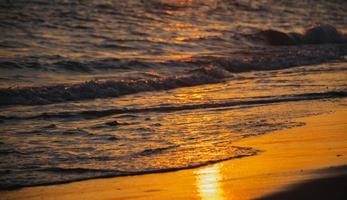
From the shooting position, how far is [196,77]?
11.6 m

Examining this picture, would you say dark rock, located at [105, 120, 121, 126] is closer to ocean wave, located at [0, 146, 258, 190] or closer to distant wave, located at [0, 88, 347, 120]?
distant wave, located at [0, 88, 347, 120]

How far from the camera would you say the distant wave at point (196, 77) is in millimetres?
9664

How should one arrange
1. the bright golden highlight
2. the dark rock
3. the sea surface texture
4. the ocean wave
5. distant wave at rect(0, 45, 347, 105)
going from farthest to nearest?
distant wave at rect(0, 45, 347, 105), the dark rock, the sea surface texture, the ocean wave, the bright golden highlight

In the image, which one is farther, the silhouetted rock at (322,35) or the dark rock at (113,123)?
the silhouetted rock at (322,35)

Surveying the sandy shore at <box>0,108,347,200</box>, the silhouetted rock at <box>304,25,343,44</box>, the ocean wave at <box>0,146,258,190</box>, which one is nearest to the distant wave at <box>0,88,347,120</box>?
the sandy shore at <box>0,108,347,200</box>

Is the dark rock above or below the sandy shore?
below

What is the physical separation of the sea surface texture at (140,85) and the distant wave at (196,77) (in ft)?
0.07

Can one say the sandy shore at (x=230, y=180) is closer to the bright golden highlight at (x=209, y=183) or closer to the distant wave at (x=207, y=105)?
the bright golden highlight at (x=209, y=183)

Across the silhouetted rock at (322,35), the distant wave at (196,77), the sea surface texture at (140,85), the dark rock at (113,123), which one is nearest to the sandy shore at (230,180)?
the sea surface texture at (140,85)

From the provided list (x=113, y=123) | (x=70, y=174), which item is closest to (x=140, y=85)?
(x=113, y=123)

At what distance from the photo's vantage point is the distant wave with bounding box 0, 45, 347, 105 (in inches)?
380

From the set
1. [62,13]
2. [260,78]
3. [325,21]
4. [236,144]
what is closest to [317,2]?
[325,21]

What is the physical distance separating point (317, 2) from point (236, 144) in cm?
2280

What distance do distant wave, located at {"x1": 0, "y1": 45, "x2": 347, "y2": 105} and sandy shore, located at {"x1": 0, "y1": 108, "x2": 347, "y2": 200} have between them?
383 cm
